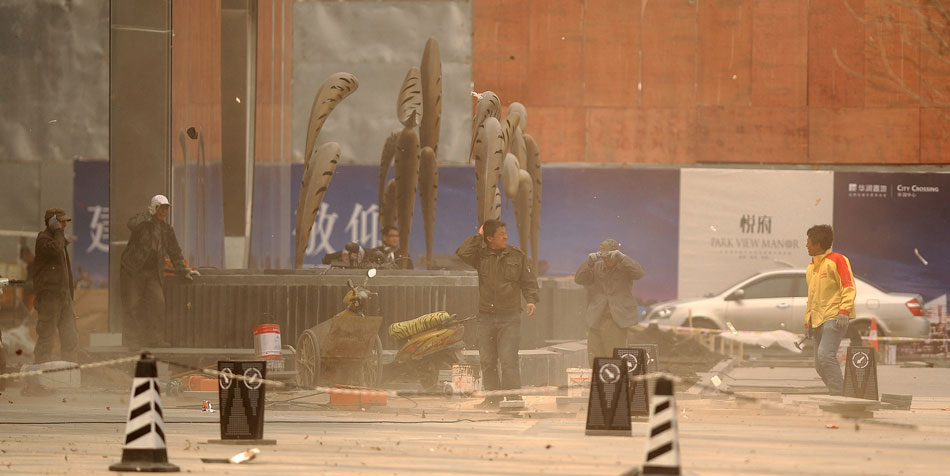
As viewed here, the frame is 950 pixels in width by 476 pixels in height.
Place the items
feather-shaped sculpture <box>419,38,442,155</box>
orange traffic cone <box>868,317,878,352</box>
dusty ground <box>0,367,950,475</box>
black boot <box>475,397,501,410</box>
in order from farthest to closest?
orange traffic cone <box>868,317,878,352</box>
feather-shaped sculpture <box>419,38,442,155</box>
black boot <box>475,397,501,410</box>
dusty ground <box>0,367,950,475</box>

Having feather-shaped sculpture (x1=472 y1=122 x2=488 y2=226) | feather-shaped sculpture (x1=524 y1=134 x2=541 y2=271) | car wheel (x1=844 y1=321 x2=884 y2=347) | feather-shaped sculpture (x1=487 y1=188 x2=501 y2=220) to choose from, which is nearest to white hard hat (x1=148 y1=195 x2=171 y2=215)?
feather-shaped sculpture (x1=472 y1=122 x2=488 y2=226)

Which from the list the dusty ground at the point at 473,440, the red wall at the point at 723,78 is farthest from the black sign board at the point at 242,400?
the red wall at the point at 723,78

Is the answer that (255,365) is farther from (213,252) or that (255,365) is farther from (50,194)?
(50,194)

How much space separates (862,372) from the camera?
14406 millimetres

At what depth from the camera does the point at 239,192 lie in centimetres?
2066

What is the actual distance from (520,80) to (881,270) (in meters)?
7.66

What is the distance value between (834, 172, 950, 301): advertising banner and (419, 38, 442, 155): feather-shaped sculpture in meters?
10.6

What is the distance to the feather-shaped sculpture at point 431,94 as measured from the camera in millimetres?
18844

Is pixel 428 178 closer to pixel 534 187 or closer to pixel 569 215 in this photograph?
pixel 534 187

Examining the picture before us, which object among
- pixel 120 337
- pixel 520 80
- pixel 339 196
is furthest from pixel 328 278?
pixel 520 80

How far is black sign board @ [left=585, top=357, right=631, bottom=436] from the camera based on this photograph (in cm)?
1134

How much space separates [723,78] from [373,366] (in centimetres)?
1501

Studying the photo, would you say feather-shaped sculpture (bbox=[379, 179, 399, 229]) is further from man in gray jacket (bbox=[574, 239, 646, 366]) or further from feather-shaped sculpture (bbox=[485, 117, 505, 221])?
man in gray jacket (bbox=[574, 239, 646, 366])

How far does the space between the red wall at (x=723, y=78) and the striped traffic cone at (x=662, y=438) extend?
2024 cm
